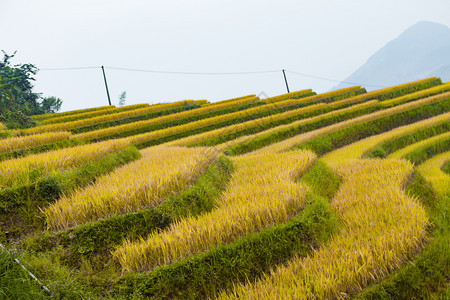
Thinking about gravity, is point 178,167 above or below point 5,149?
below

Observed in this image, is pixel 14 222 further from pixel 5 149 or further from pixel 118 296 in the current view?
pixel 5 149

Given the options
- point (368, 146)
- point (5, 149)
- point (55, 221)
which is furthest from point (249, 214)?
point (368, 146)

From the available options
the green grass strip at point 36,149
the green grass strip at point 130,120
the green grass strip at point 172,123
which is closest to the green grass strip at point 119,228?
the green grass strip at point 36,149

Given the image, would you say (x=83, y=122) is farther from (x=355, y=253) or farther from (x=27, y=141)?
(x=355, y=253)

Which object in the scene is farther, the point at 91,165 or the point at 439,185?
the point at 439,185

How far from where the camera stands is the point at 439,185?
574cm

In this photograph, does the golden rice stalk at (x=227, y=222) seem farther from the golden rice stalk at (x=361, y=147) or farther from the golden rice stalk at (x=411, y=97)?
the golden rice stalk at (x=411, y=97)

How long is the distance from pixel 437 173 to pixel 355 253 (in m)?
5.56

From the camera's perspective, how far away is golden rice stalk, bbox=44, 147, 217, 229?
3.35m

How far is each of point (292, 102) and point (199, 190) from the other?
1543cm

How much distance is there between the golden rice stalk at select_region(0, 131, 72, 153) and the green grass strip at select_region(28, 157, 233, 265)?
14.5ft

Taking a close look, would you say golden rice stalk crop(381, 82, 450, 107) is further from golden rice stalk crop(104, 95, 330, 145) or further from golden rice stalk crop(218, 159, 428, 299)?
Result: golden rice stalk crop(218, 159, 428, 299)

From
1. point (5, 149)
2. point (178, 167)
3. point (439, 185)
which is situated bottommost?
point (439, 185)

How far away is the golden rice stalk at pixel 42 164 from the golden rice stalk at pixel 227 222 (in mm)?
1914
